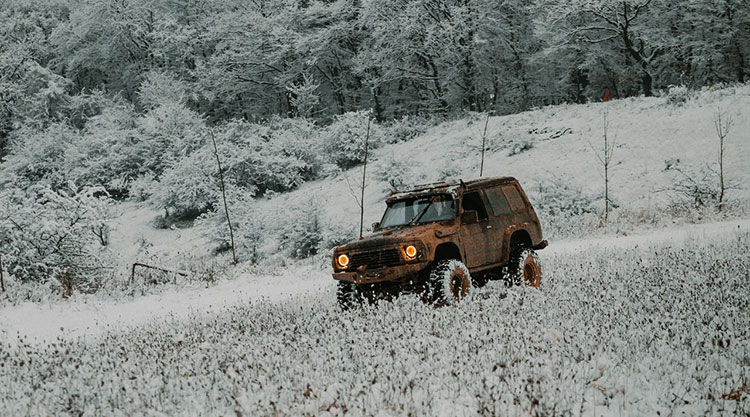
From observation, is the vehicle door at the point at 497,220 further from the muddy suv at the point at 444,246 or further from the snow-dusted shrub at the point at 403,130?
the snow-dusted shrub at the point at 403,130

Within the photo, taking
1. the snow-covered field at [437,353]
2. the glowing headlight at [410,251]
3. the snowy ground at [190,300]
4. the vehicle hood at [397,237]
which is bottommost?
the snowy ground at [190,300]

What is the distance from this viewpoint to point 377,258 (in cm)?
762

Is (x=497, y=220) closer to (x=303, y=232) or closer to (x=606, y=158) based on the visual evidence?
(x=303, y=232)

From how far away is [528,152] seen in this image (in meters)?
24.3

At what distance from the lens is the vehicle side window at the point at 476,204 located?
28.7 ft

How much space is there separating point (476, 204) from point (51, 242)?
37.5 ft

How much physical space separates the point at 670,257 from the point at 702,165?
12.1 m

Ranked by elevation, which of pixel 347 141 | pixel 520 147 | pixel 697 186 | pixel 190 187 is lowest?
pixel 697 186

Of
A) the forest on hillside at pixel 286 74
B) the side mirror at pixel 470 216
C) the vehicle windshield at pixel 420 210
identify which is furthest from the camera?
the forest on hillside at pixel 286 74

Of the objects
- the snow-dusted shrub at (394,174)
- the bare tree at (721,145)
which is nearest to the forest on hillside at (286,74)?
the bare tree at (721,145)

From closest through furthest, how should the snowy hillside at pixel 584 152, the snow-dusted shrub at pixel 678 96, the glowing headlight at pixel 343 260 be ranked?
the glowing headlight at pixel 343 260 < the snowy hillside at pixel 584 152 < the snow-dusted shrub at pixel 678 96

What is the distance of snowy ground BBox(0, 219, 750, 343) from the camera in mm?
9742

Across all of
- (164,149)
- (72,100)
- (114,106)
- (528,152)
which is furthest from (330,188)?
(72,100)

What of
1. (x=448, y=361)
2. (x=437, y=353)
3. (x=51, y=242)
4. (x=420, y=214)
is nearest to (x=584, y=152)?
(x=420, y=214)
